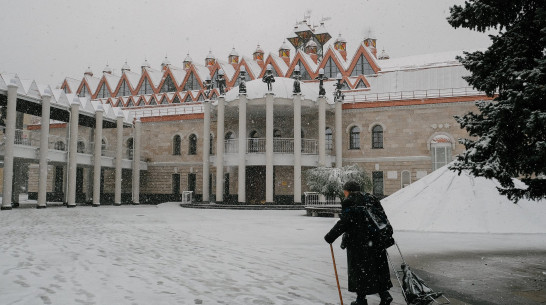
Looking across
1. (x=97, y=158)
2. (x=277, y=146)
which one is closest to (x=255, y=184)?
(x=277, y=146)

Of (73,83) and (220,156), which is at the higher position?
(73,83)

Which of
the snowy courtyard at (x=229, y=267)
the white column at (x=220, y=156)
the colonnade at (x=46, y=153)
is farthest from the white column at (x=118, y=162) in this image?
the snowy courtyard at (x=229, y=267)

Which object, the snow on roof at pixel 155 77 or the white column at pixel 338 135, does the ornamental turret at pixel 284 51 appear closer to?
the snow on roof at pixel 155 77

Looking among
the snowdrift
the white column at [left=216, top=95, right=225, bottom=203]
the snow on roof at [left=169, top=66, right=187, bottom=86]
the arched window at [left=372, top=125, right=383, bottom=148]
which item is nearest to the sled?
the snowdrift

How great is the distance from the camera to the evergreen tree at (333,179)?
2241cm

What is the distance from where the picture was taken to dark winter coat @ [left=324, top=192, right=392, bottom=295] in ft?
16.7

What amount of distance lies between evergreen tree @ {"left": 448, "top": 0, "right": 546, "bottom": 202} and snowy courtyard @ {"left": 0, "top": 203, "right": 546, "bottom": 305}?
1.73 m

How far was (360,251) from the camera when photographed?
17.0ft

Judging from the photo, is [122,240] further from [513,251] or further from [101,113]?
[101,113]

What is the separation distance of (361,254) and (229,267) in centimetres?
340

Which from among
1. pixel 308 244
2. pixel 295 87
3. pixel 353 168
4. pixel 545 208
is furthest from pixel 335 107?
pixel 308 244

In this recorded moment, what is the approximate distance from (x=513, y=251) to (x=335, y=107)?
22190 mm

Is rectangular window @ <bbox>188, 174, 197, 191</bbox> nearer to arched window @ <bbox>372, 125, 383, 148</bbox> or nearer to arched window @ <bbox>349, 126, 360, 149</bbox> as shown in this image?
arched window @ <bbox>349, 126, 360, 149</bbox>

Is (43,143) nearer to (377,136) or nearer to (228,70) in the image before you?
(377,136)
